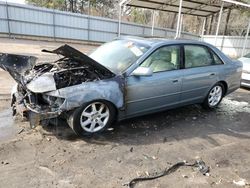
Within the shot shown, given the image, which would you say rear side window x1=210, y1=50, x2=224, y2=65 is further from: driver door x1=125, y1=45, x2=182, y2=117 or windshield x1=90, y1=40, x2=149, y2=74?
windshield x1=90, y1=40, x2=149, y2=74

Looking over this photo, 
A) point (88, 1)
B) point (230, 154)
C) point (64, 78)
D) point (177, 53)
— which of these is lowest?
point (230, 154)

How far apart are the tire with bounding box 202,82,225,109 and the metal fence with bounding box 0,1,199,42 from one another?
11.4m

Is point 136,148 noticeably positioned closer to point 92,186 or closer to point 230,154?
point 92,186

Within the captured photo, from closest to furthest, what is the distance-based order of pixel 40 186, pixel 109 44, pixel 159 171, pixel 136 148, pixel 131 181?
pixel 40 186 < pixel 131 181 < pixel 159 171 < pixel 136 148 < pixel 109 44

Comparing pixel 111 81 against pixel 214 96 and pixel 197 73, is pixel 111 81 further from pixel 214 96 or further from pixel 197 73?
pixel 214 96

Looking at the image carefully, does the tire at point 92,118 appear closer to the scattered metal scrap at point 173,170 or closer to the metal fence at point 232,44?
the scattered metal scrap at point 173,170

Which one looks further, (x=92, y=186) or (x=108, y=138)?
(x=108, y=138)

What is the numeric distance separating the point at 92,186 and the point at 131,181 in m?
0.48

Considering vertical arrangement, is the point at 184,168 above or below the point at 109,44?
below

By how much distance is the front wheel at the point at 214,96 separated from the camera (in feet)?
19.2

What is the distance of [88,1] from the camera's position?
27.7 metres

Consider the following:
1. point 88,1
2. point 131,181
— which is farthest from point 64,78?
point 88,1

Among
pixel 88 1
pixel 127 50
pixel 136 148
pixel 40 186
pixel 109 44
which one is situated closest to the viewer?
pixel 40 186

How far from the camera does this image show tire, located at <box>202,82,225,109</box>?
19.2ft
